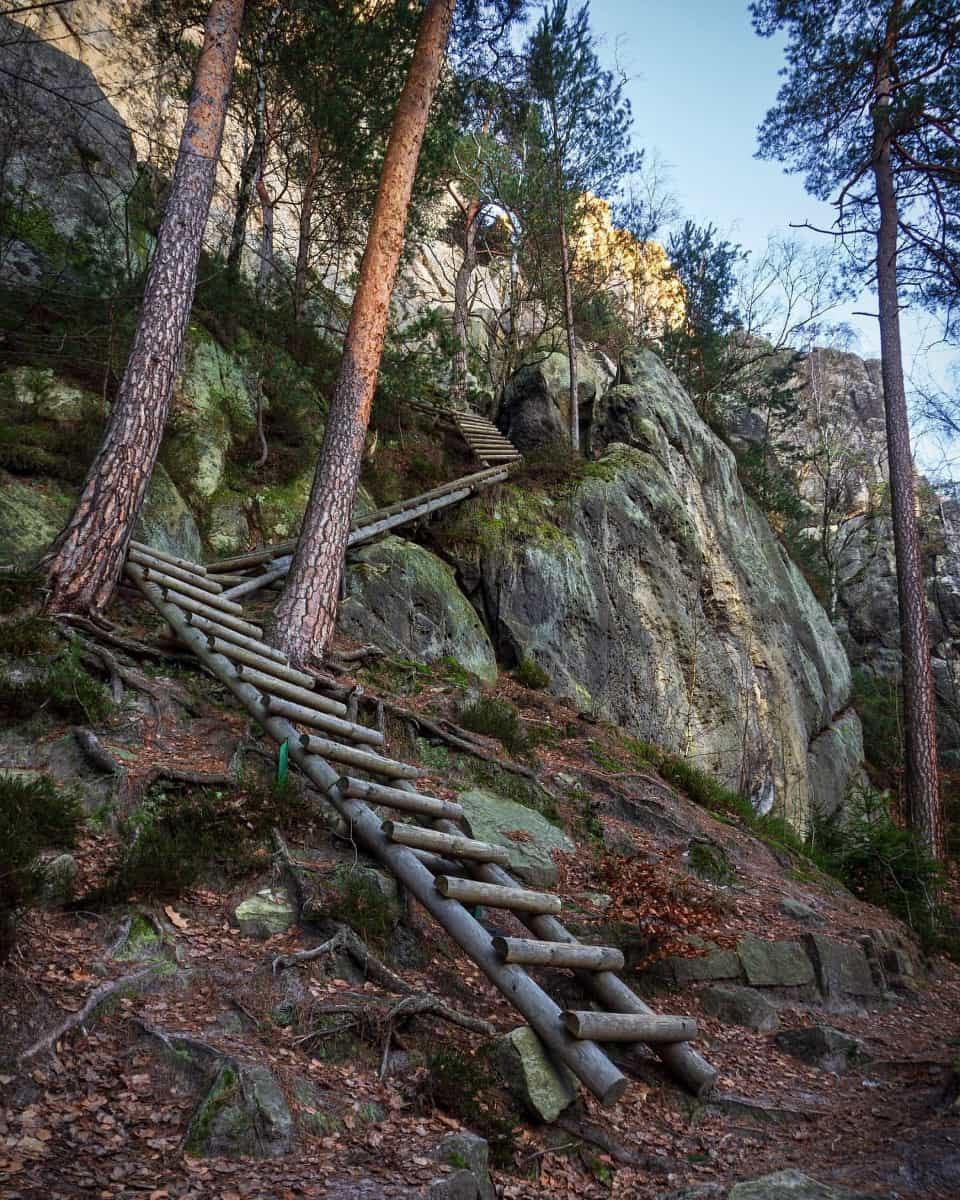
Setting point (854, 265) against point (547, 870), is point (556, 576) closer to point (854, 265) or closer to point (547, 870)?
point (547, 870)

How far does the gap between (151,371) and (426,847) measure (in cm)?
605

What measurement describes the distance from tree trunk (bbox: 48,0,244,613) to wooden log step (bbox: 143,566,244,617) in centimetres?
36

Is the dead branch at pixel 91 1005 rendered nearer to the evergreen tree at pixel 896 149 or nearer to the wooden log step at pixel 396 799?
the wooden log step at pixel 396 799

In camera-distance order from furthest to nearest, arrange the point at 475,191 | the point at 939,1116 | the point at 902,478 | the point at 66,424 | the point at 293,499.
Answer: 1. the point at 475,191
2. the point at 902,478
3. the point at 293,499
4. the point at 66,424
5. the point at 939,1116

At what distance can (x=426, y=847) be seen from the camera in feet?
16.8

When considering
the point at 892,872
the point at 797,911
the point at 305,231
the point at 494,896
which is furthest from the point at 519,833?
the point at 305,231

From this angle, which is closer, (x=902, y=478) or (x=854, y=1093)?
(x=854, y=1093)

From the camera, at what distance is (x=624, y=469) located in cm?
1677

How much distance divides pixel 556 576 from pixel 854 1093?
970 centimetres

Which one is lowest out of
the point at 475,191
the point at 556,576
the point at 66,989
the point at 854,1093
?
the point at 854,1093

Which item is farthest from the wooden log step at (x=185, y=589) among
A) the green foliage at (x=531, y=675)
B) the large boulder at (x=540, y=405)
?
the large boulder at (x=540, y=405)

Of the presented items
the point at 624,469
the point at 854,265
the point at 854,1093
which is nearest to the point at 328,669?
the point at 854,1093

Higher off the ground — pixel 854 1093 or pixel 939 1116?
pixel 939 1116

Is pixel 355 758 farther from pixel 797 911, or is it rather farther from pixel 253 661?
pixel 797 911
